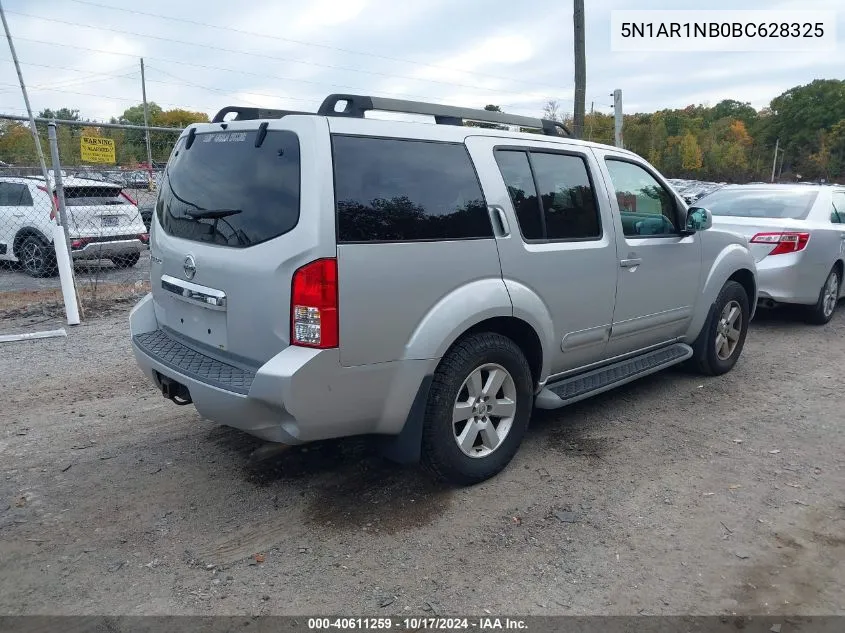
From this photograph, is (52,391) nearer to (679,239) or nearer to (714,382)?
(679,239)

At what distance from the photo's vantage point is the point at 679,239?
Result: 4.89 metres

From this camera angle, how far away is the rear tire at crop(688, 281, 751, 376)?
Result: 5391 millimetres

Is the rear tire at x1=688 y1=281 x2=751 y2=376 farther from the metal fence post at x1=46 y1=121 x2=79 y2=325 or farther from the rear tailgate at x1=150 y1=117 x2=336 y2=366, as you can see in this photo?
the metal fence post at x1=46 y1=121 x2=79 y2=325

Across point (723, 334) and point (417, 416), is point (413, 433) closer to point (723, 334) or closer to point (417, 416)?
point (417, 416)

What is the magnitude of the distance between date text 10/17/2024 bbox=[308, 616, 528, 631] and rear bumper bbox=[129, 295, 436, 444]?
2.67 feet

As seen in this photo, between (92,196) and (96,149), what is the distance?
3.45 m

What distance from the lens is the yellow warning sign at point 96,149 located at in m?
7.09

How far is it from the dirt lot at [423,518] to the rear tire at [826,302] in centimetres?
308

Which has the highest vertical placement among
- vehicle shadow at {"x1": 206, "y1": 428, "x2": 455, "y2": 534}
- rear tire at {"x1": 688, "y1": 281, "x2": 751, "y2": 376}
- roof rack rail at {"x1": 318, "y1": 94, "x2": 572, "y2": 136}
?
roof rack rail at {"x1": 318, "y1": 94, "x2": 572, "y2": 136}

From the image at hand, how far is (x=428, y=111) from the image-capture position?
3.71 metres

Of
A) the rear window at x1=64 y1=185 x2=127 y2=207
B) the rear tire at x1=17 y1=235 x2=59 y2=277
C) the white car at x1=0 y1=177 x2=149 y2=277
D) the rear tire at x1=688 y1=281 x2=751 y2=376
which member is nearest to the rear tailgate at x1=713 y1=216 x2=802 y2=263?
the rear tire at x1=688 y1=281 x2=751 y2=376

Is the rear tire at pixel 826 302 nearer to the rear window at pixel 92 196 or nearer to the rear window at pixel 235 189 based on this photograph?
the rear window at pixel 235 189

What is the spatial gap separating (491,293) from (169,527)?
2000 millimetres

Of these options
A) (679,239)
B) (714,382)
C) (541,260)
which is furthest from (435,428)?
(714,382)
